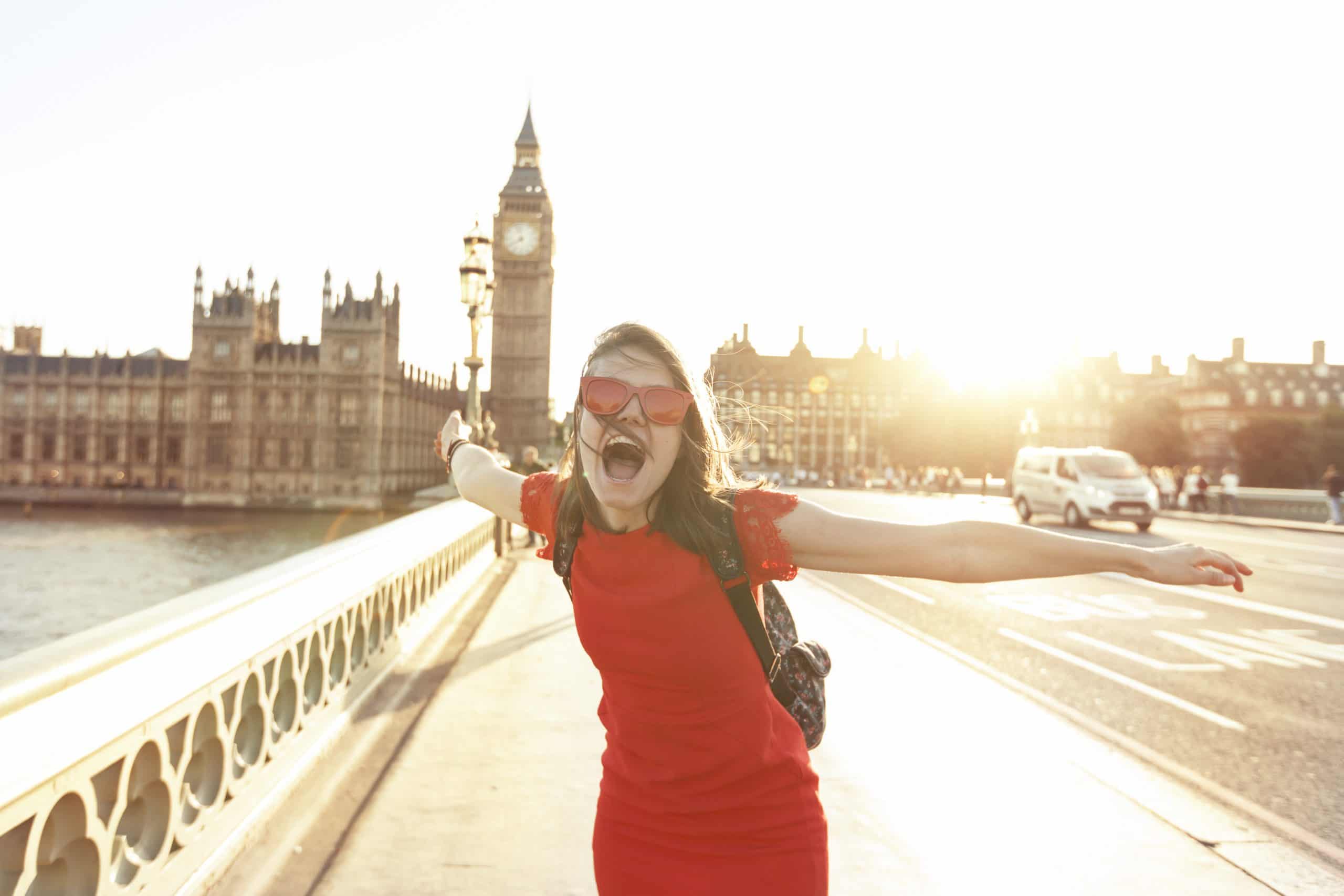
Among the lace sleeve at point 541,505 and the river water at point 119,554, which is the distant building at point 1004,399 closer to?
the river water at point 119,554

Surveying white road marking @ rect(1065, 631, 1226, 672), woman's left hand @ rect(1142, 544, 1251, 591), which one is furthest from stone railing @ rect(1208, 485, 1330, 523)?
woman's left hand @ rect(1142, 544, 1251, 591)

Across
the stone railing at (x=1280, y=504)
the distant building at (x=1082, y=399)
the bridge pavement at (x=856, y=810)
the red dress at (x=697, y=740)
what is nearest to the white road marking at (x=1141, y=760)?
the bridge pavement at (x=856, y=810)

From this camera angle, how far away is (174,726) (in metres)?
2.92

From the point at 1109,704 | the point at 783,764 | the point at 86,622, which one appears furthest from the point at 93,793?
the point at 86,622

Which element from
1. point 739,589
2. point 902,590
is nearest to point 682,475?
point 739,589

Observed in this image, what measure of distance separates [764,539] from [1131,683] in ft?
20.3

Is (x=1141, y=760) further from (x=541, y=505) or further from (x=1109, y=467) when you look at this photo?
(x=1109, y=467)

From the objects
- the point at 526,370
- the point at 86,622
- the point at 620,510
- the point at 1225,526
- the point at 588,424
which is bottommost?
the point at 86,622

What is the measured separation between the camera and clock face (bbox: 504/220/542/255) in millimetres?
99062

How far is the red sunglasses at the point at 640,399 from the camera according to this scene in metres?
1.75

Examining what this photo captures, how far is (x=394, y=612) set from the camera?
6352 millimetres

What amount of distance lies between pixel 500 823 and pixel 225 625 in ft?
4.53

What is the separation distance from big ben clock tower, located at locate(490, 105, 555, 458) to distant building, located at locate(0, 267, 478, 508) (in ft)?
33.4

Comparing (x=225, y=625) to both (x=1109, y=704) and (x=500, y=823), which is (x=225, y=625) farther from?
(x=1109, y=704)
